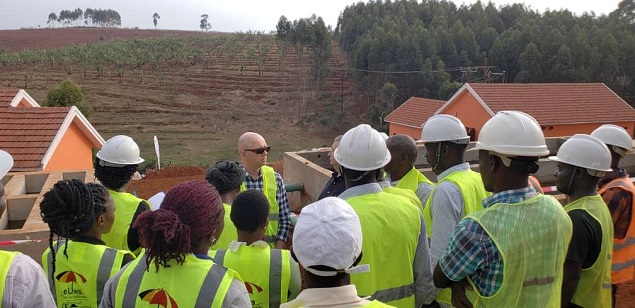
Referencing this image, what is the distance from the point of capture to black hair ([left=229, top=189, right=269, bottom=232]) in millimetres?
2635

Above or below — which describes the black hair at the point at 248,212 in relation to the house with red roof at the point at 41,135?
above

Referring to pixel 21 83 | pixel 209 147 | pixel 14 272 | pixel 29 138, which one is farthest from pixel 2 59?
pixel 14 272

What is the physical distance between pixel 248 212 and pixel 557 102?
2696cm

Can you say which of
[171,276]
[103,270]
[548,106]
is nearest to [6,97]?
[103,270]

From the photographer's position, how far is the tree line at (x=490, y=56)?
40.2 meters

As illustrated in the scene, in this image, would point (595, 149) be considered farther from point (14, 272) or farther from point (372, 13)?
point (372, 13)

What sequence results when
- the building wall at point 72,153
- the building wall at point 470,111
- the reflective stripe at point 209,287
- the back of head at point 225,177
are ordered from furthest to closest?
the building wall at point 470,111
the building wall at point 72,153
the back of head at point 225,177
the reflective stripe at point 209,287

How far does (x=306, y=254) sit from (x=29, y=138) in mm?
11691

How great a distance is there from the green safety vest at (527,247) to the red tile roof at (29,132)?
1062cm

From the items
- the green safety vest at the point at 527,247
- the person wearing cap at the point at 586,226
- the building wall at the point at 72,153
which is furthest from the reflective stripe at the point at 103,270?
the building wall at the point at 72,153

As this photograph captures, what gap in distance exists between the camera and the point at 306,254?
175 centimetres

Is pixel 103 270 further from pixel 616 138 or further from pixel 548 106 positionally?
pixel 548 106

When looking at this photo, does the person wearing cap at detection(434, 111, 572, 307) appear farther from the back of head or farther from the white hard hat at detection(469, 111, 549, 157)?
the back of head

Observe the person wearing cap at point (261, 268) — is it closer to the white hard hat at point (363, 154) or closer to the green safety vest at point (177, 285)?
the green safety vest at point (177, 285)
